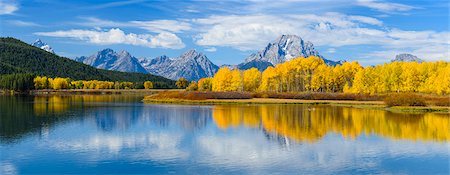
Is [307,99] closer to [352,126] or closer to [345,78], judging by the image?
[345,78]

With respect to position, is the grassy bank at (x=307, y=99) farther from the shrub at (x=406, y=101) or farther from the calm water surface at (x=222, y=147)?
the calm water surface at (x=222, y=147)

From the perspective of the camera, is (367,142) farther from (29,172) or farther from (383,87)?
(383,87)

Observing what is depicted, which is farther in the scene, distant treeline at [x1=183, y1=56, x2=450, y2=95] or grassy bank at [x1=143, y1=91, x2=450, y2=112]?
distant treeline at [x1=183, y1=56, x2=450, y2=95]

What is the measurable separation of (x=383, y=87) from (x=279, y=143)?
9009cm

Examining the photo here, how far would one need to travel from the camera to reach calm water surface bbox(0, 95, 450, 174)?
28156 mm

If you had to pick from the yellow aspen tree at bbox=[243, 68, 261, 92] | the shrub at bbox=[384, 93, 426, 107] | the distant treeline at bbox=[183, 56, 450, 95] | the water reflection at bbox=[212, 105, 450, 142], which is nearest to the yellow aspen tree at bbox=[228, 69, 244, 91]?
the distant treeline at bbox=[183, 56, 450, 95]

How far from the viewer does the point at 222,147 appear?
35.4 m

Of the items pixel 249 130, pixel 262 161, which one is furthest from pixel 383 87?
pixel 262 161

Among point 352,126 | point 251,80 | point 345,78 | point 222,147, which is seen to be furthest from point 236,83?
point 222,147

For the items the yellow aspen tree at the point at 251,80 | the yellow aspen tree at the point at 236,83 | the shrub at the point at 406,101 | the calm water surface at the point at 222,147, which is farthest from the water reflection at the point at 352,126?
the yellow aspen tree at the point at 251,80

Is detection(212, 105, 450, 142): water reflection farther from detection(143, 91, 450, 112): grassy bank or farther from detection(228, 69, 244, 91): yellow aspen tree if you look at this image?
detection(228, 69, 244, 91): yellow aspen tree

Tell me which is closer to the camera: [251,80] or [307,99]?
[307,99]

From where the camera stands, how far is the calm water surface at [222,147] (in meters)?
28.2

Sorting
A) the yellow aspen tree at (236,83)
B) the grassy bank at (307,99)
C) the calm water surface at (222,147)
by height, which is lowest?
the calm water surface at (222,147)
